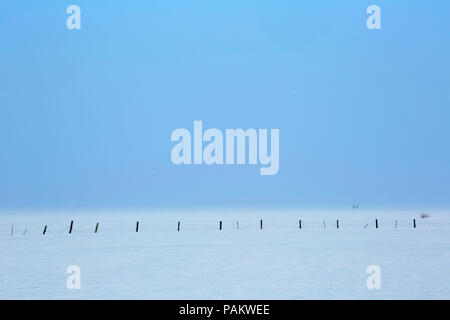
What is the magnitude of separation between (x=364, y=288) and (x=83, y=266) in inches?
479

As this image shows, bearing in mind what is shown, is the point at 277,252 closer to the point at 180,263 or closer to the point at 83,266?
the point at 180,263

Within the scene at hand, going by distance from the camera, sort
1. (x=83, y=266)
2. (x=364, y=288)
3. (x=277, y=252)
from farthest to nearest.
Answer: 1. (x=277, y=252)
2. (x=83, y=266)
3. (x=364, y=288)

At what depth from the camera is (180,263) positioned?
22.7m

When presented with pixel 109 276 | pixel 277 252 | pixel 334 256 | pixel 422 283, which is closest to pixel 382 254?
pixel 334 256

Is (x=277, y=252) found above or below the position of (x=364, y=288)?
below

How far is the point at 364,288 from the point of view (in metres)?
15.9

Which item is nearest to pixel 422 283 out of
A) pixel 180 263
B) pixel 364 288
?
pixel 364 288
